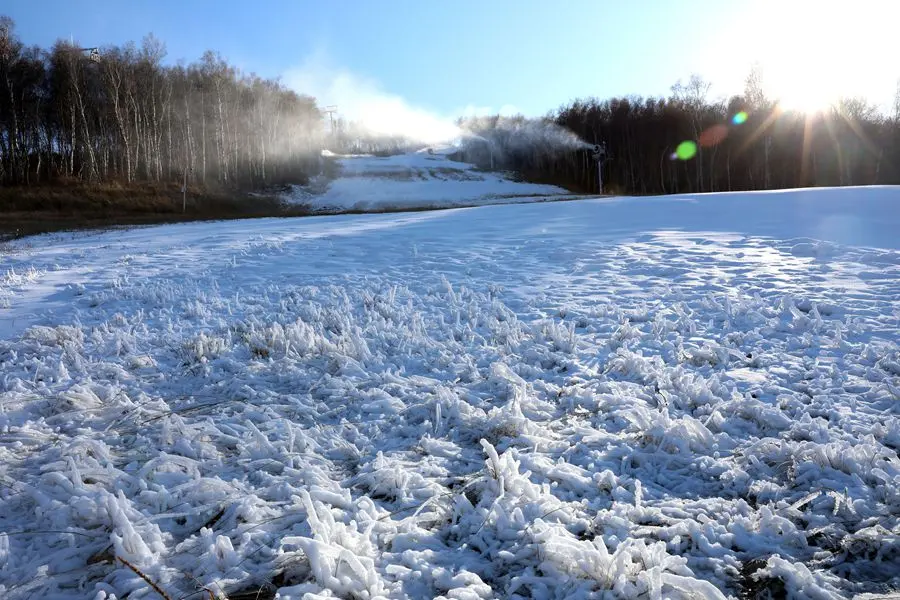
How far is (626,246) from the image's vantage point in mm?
8688

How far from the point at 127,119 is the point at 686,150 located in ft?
160

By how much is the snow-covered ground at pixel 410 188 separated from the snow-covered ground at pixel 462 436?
90.1ft

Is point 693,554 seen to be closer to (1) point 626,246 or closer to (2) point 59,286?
(1) point 626,246

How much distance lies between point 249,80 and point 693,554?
53765 millimetres

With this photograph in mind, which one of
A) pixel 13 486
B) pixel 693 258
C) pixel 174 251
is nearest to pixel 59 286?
pixel 174 251

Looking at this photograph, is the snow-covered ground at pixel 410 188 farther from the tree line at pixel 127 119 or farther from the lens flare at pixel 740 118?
the lens flare at pixel 740 118

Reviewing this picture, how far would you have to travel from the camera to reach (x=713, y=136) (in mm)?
47594

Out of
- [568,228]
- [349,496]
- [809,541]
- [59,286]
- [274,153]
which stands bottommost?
[809,541]

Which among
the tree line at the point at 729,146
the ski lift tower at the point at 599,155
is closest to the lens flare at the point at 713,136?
the tree line at the point at 729,146

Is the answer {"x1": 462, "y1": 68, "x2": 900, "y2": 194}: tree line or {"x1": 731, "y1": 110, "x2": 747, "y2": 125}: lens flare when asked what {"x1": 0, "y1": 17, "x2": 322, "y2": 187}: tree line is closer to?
{"x1": 462, "y1": 68, "x2": 900, "y2": 194}: tree line

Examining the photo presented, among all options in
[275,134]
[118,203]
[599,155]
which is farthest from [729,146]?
[118,203]

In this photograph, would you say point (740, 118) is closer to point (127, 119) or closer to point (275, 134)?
point (275, 134)

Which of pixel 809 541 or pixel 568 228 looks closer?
pixel 809 541

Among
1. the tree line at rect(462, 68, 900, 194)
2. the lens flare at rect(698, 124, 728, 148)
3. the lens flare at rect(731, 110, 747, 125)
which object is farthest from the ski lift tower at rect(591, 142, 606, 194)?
the lens flare at rect(731, 110, 747, 125)
